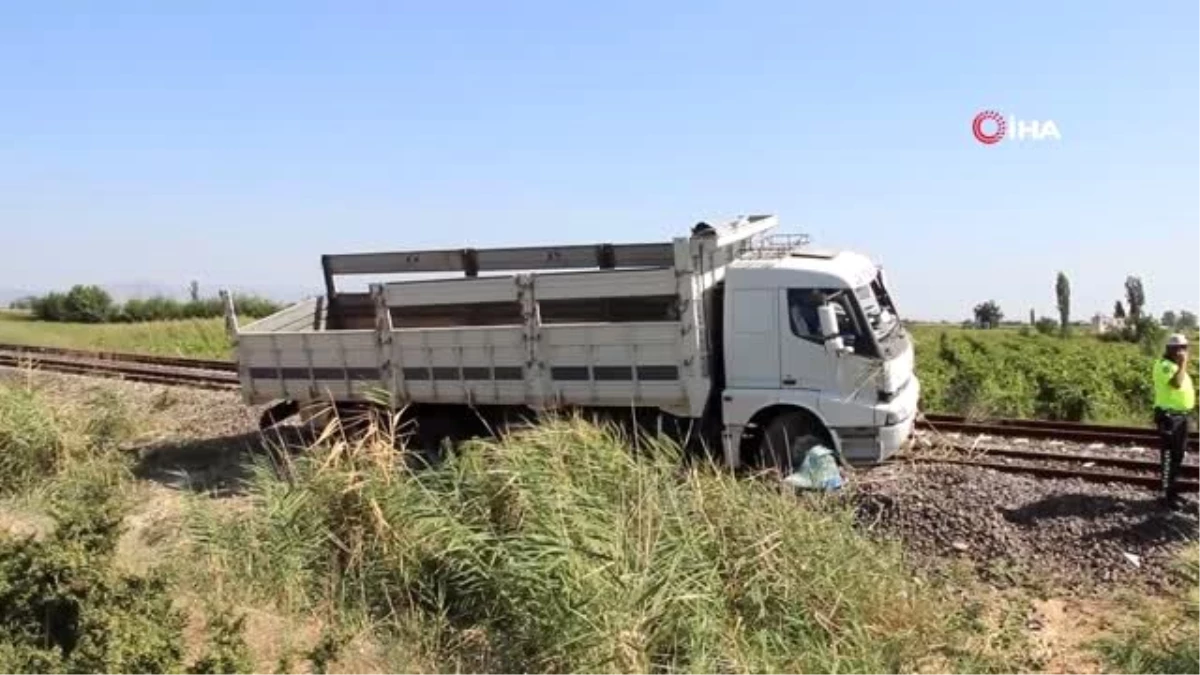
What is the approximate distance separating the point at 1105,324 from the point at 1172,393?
46877mm

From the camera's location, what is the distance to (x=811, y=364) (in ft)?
32.7

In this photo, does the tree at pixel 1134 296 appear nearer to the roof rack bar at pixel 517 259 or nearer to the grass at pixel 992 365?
the grass at pixel 992 365

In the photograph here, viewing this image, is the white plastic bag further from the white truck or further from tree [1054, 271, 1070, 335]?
tree [1054, 271, 1070, 335]

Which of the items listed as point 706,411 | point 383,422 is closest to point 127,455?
point 383,422

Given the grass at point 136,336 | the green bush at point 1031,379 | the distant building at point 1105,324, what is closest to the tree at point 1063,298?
the distant building at point 1105,324

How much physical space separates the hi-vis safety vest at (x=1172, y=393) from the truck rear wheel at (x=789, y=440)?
297 cm

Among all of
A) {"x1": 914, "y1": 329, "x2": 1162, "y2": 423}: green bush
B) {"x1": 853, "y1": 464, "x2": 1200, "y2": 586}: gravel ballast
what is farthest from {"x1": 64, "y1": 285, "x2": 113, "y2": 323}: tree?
{"x1": 853, "y1": 464, "x2": 1200, "y2": 586}: gravel ballast

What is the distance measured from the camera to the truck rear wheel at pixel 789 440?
32.9ft

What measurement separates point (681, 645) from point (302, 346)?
7718mm

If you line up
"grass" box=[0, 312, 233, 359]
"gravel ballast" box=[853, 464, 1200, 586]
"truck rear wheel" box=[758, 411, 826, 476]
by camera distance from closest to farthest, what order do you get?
"gravel ballast" box=[853, 464, 1200, 586] < "truck rear wheel" box=[758, 411, 826, 476] < "grass" box=[0, 312, 233, 359]

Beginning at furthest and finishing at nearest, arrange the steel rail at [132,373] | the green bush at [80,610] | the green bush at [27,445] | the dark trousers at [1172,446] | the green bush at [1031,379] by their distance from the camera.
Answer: the steel rail at [132,373] → the green bush at [1031,379] → the green bush at [27,445] → the dark trousers at [1172,446] → the green bush at [80,610]

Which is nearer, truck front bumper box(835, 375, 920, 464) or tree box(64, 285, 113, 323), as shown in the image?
truck front bumper box(835, 375, 920, 464)

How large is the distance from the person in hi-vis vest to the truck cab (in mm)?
2202

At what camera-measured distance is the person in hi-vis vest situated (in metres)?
8.62
